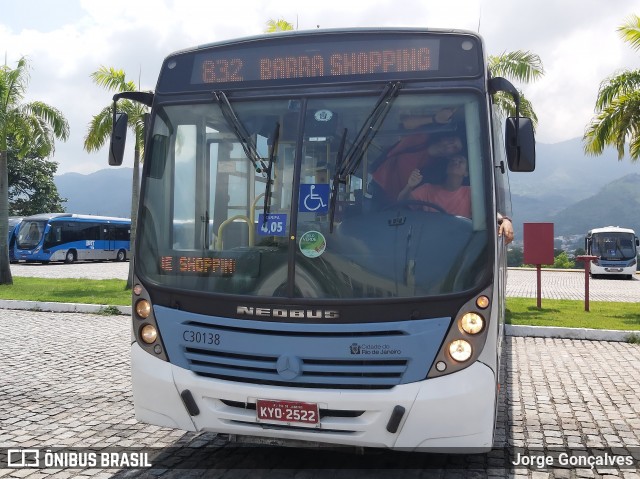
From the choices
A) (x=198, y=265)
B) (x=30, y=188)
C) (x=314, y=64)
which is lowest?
(x=198, y=265)

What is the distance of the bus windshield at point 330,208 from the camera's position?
4141 mm

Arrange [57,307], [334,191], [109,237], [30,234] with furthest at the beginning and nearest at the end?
[109,237] < [30,234] < [57,307] < [334,191]

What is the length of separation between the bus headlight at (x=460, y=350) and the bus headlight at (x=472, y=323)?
0.08 metres

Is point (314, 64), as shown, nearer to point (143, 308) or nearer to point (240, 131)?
point (240, 131)

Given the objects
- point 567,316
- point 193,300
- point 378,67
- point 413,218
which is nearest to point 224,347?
point 193,300

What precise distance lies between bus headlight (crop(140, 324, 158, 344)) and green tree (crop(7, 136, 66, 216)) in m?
53.5

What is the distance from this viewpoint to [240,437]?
13.9 feet

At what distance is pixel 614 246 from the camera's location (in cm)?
→ 3528

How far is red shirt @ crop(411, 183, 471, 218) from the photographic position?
4.22 m

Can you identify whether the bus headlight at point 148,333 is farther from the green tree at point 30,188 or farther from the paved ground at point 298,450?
the green tree at point 30,188

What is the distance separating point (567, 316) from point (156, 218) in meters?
10.6

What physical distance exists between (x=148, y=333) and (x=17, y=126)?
18105mm

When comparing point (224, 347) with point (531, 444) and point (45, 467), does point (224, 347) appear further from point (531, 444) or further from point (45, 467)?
point (531, 444)

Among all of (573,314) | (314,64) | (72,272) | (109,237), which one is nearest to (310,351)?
(314,64)
